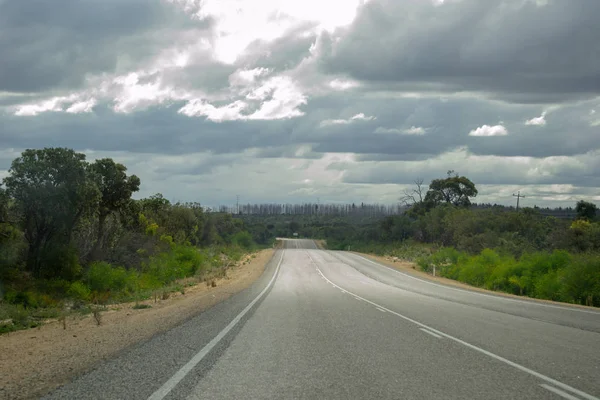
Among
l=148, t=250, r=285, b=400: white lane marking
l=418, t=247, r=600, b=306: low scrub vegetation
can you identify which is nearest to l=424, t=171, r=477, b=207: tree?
l=418, t=247, r=600, b=306: low scrub vegetation

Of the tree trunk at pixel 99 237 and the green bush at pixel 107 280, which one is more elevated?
the tree trunk at pixel 99 237

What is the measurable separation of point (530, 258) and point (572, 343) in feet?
74.7

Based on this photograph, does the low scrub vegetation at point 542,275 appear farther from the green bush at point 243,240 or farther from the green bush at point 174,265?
the green bush at point 243,240

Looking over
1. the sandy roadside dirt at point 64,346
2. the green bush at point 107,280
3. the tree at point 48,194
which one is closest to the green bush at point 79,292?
the green bush at point 107,280

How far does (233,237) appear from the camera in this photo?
97.8 meters

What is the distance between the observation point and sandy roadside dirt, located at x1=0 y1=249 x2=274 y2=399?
7.98 meters

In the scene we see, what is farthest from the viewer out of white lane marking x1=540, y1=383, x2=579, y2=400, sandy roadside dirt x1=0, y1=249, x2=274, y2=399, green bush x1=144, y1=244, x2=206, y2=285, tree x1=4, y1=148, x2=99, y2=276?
green bush x1=144, y1=244, x2=206, y2=285

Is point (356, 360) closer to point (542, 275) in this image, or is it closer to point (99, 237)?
point (542, 275)

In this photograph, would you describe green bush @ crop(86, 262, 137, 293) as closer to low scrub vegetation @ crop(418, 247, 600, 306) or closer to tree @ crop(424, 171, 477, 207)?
low scrub vegetation @ crop(418, 247, 600, 306)

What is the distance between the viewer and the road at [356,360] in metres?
7.07

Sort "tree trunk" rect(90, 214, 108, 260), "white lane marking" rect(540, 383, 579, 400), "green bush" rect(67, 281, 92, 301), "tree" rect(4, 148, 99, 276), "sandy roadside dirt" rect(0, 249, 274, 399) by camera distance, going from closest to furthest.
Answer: "white lane marking" rect(540, 383, 579, 400) < "sandy roadside dirt" rect(0, 249, 274, 399) < "green bush" rect(67, 281, 92, 301) < "tree" rect(4, 148, 99, 276) < "tree trunk" rect(90, 214, 108, 260)

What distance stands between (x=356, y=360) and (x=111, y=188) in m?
35.0

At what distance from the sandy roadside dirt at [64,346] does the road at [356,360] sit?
443 millimetres

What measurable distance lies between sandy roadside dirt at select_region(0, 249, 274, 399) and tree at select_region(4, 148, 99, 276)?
1698 centimetres
